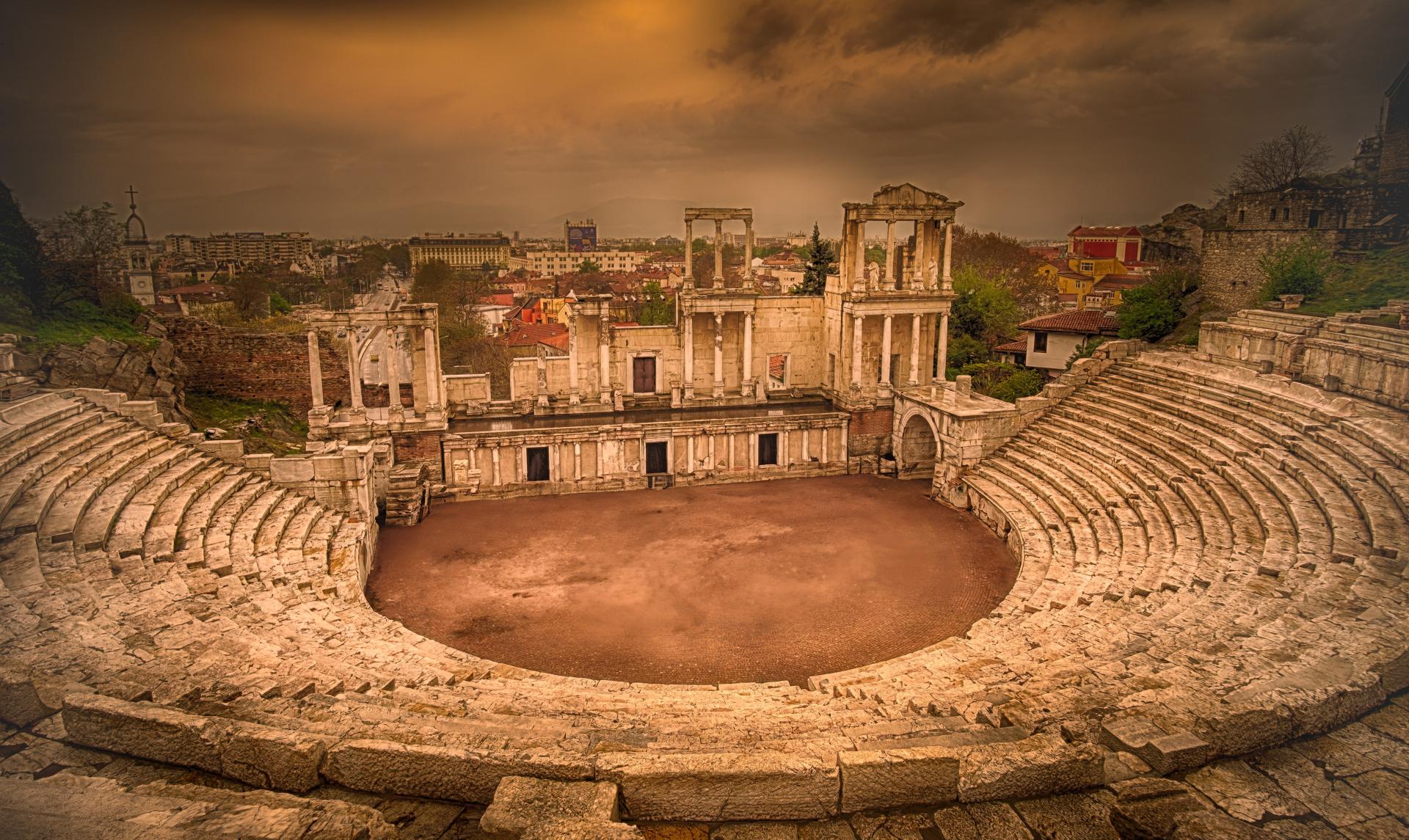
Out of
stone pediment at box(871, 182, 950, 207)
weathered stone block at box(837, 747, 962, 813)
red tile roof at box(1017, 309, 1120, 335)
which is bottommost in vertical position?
weathered stone block at box(837, 747, 962, 813)

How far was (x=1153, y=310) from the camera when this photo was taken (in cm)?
2948

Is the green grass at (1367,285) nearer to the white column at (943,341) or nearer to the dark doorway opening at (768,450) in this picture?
the white column at (943,341)

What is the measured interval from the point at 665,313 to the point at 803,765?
4136 centimetres

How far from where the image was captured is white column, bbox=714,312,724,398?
92.1 feet

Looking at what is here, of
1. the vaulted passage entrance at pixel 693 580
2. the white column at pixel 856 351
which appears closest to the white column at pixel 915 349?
the white column at pixel 856 351

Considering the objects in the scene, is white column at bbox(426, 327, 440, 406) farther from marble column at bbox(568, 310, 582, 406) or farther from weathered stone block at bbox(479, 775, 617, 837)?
weathered stone block at bbox(479, 775, 617, 837)

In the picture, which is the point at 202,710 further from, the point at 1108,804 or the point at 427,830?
the point at 1108,804

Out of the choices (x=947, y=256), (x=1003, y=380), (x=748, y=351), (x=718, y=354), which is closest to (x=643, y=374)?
(x=718, y=354)

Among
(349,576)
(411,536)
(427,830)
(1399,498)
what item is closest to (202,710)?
(427,830)

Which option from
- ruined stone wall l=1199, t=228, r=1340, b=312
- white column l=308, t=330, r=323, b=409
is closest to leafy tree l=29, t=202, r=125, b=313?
white column l=308, t=330, r=323, b=409

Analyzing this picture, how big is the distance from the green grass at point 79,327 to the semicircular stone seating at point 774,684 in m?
5.72

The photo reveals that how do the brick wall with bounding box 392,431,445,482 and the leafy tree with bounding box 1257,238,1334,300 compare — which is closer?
the brick wall with bounding box 392,431,445,482

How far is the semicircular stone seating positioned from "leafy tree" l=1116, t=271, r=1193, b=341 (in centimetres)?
932

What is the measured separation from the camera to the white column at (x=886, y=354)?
2778cm
